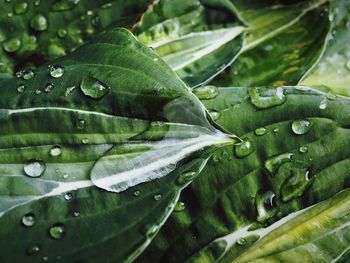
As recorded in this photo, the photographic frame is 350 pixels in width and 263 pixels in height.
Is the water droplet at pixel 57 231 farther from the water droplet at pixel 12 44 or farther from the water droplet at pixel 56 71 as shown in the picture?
the water droplet at pixel 12 44

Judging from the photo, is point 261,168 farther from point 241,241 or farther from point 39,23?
point 39,23

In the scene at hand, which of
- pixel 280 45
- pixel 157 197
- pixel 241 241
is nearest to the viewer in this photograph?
pixel 157 197

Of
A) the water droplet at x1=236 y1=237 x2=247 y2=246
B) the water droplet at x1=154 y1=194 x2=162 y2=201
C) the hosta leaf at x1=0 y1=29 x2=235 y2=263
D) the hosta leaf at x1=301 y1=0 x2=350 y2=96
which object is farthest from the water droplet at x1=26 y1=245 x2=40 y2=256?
the hosta leaf at x1=301 y1=0 x2=350 y2=96

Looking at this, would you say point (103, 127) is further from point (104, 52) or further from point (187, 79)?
point (187, 79)

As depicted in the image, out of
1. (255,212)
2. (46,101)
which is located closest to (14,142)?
(46,101)

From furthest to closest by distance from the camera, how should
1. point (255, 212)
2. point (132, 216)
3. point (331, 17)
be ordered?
1. point (331, 17)
2. point (255, 212)
3. point (132, 216)

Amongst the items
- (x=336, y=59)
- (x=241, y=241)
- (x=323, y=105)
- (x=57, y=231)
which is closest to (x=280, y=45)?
(x=336, y=59)
